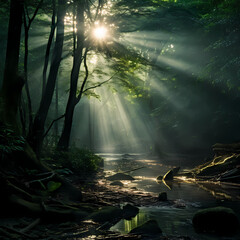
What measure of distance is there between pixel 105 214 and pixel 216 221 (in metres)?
2.30

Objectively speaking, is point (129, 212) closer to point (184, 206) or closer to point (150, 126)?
point (184, 206)

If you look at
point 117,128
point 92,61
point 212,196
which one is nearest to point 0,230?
point 212,196

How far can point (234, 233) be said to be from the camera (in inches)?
211

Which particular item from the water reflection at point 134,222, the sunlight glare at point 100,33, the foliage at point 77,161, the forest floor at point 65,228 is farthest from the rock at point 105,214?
the sunlight glare at point 100,33

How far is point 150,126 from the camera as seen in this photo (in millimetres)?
33938

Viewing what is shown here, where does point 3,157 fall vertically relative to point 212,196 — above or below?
above

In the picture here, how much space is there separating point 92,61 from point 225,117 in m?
14.9

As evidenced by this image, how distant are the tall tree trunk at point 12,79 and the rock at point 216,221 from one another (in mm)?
5451

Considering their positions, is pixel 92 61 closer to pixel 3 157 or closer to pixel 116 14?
pixel 116 14

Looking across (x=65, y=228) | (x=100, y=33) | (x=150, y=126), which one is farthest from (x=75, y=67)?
(x=150, y=126)

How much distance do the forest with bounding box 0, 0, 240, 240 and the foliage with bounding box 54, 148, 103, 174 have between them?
55 millimetres

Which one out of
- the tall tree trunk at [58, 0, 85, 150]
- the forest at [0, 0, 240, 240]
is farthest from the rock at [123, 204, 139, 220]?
the tall tree trunk at [58, 0, 85, 150]

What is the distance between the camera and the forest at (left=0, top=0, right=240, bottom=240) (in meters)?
5.62

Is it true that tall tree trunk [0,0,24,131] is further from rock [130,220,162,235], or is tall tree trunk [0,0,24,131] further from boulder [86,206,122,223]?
rock [130,220,162,235]
